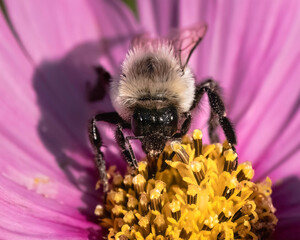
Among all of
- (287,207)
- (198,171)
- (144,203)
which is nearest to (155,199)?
(144,203)

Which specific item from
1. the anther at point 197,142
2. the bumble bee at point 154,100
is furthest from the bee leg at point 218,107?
the anther at point 197,142

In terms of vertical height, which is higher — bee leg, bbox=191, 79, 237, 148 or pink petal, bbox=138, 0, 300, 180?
pink petal, bbox=138, 0, 300, 180

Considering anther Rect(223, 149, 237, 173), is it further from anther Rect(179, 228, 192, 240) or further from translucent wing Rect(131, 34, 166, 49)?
translucent wing Rect(131, 34, 166, 49)

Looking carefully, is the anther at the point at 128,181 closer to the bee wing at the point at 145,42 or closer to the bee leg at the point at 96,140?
the bee leg at the point at 96,140

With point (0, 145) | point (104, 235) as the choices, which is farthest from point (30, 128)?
point (104, 235)

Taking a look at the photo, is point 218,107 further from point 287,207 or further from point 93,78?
point 93,78

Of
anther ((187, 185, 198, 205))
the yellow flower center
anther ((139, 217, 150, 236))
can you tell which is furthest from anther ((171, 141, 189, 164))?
anther ((139, 217, 150, 236))
